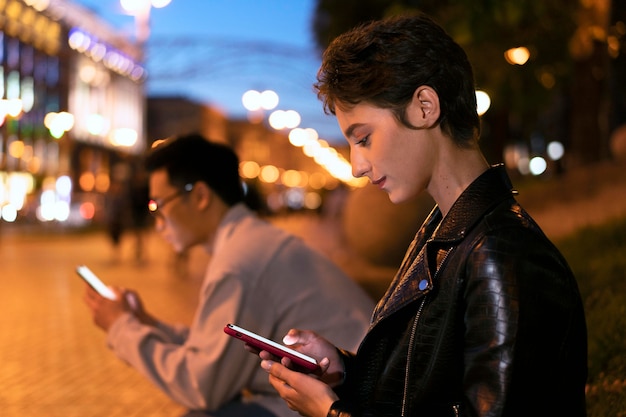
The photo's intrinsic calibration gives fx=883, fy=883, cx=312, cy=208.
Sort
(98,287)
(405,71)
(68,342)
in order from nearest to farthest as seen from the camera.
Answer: (405,71) < (98,287) < (68,342)

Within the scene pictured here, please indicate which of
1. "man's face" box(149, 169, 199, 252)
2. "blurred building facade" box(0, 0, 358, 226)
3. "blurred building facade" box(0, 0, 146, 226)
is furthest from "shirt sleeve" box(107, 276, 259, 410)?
"blurred building facade" box(0, 0, 146, 226)

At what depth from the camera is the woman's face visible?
6.14 ft

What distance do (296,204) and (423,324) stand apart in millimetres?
86737

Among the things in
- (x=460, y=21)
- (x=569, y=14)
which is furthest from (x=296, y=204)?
A: (x=460, y=21)

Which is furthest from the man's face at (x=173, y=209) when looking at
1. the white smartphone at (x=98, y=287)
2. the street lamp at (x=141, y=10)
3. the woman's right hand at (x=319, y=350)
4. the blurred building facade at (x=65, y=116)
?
the blurred building facade at (x=65, y=116)

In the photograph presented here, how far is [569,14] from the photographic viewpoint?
1347cm

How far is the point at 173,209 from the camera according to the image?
12.3 feet

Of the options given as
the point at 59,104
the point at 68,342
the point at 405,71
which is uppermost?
the point at 59,104

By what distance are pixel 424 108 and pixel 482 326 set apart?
49cm

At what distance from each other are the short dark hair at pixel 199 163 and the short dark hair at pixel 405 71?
74.3 inches

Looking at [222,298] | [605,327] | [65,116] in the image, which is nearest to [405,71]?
[222,298]

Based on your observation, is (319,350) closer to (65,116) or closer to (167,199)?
(167,199)

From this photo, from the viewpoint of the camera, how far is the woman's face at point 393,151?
1.87 m

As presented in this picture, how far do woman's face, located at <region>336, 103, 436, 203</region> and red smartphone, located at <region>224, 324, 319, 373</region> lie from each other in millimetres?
400
